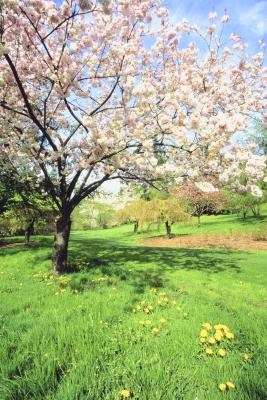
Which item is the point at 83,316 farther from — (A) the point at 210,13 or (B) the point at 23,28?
(A) the point at 210,13

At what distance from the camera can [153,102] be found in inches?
513

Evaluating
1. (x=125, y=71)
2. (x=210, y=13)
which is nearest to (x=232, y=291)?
(x=125, y=71)

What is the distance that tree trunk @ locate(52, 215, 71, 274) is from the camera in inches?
579

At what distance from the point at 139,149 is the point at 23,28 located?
5.68 m

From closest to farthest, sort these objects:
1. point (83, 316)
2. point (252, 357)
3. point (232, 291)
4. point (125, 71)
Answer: point (252, 357) → point (83, 316) → point (232, 291) → point (125, 71)

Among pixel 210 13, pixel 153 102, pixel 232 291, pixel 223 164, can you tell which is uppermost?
pixel 210 13

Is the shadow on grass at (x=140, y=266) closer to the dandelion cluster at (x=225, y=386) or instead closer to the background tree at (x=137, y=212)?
the dandelion cluster at (x=225, y=386)

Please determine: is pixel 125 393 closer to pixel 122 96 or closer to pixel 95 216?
pixel 122 96

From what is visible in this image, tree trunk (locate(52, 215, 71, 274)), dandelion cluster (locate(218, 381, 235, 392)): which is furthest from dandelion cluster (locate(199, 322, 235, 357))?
tree trunk (locate(52, 215, 71, 274))

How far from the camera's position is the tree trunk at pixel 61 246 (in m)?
14.7

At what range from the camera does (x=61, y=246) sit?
14.9 meters

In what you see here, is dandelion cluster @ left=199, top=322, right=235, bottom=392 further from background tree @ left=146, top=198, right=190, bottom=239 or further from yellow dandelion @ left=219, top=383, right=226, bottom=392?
background tree @ left=146, top=198, right=190, bottom=239

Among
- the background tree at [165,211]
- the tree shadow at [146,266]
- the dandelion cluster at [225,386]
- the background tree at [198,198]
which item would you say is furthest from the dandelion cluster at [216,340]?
the background tree at [198,198]

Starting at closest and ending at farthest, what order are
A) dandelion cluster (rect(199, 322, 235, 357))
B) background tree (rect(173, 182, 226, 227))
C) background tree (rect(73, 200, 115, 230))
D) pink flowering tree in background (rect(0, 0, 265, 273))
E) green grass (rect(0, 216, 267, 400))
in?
green grass (rect(0, 216, 267, 400)) → dandelion cluster (rect(199, 322, 235, 357)) → pink flowering tree in background (rect(0, 0, 265, 273)) → background tree (rect(173, 182, 226, 227)) → background tree (rect(73, 200, 115, 230))
